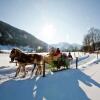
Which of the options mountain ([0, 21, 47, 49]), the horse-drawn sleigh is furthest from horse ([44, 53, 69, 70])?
mountain ([0, 21, 47, 49])

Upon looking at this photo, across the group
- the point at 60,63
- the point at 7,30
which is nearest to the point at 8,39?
the point at 7,30

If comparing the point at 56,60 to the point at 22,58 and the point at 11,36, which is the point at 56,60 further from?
the point at 11,36

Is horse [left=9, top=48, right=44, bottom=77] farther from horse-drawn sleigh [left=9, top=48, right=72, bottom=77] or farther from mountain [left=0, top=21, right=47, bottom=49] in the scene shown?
mountain [left=0, top=21, right=47, bottom=49]


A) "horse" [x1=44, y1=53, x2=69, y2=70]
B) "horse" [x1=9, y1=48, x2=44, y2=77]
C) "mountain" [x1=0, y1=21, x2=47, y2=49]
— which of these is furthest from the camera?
"mountain" [x1=0, y1=21, x2=47, y2=49]

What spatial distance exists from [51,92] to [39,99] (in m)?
1.20

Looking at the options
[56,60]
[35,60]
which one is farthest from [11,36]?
[35,60]

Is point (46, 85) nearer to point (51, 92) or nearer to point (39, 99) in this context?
point (51, 92)

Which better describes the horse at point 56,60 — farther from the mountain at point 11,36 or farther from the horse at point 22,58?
the mountain at point 11,36

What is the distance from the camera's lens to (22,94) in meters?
7.95

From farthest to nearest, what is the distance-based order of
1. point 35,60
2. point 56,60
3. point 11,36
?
point 11,36 < point 56,60 < point 35,60

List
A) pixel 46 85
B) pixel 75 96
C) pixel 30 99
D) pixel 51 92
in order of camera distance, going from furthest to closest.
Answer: pixel 46 85, pixel 51 92, pixel 75 96, pixel 30 99

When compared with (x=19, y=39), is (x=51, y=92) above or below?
below

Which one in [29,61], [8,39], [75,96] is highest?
[8,39]

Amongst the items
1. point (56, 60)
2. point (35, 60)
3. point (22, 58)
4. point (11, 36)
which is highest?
point (11, 36)
